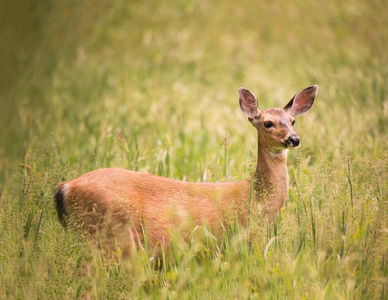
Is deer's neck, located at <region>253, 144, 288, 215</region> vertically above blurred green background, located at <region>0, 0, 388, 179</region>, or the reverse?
blurred green background, located at <region>0, 0, 388, 179</region>

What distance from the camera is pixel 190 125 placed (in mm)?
6418

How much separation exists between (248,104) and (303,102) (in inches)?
19.5

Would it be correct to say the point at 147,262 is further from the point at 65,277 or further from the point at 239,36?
the point at 239,36

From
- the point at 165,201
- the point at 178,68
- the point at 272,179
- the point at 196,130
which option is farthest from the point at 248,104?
the point at 178,68

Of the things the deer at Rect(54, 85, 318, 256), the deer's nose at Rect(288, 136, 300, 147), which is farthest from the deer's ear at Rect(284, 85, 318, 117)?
the deer's nose at Rect(288, 136, 300, 147)

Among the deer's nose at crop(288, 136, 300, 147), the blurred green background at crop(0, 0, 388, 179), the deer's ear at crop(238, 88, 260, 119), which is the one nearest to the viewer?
the deer's nose at crop(288, 136, 300, 147)

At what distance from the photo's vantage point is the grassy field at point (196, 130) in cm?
303

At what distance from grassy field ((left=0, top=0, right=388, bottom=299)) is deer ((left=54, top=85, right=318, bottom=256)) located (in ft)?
0.43

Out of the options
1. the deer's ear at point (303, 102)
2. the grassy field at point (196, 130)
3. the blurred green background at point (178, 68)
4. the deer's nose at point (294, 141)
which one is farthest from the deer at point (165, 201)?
the blurred green background at point (178, 68)

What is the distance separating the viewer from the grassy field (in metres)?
3.03

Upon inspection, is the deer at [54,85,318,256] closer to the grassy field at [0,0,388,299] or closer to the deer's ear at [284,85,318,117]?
the grassy field at [0,0,388,299]

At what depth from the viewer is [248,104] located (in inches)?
158

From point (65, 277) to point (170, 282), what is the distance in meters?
0.65

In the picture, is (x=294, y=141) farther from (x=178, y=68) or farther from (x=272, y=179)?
(x=178, y=68)
